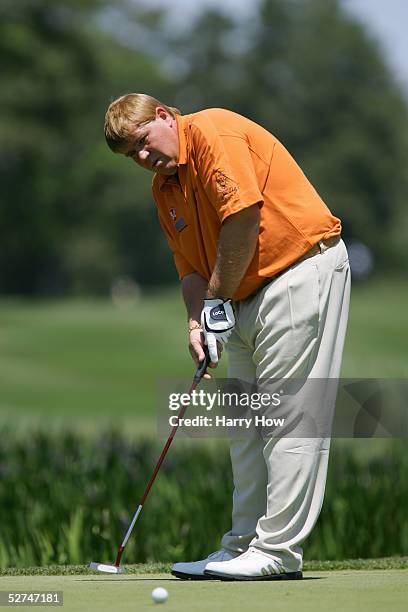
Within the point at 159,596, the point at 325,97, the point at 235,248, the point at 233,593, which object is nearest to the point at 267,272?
the point at 235,248

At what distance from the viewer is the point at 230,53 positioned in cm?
7550

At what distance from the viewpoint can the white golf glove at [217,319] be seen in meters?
4.12

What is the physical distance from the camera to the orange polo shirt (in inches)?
159

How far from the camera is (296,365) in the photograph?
163 inches

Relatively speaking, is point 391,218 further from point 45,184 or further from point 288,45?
point 45,184

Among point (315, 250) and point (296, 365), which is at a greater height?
point (315, 250)

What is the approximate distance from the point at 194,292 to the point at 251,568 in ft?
3.41

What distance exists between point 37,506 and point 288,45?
69812mm

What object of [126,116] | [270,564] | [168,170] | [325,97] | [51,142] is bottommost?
[270,564]

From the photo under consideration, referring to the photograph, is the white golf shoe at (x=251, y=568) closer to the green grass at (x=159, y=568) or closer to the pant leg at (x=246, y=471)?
the pant leg at (x=246, y=471)

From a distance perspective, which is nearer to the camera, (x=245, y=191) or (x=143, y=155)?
(x=245, y=191)

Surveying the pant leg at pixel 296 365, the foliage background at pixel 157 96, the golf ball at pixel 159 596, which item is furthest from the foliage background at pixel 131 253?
the golf ball at pixel 159 596

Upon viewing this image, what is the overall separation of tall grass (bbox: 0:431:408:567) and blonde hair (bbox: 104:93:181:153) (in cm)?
206

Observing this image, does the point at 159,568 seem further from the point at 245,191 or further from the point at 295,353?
the point at 245,191
